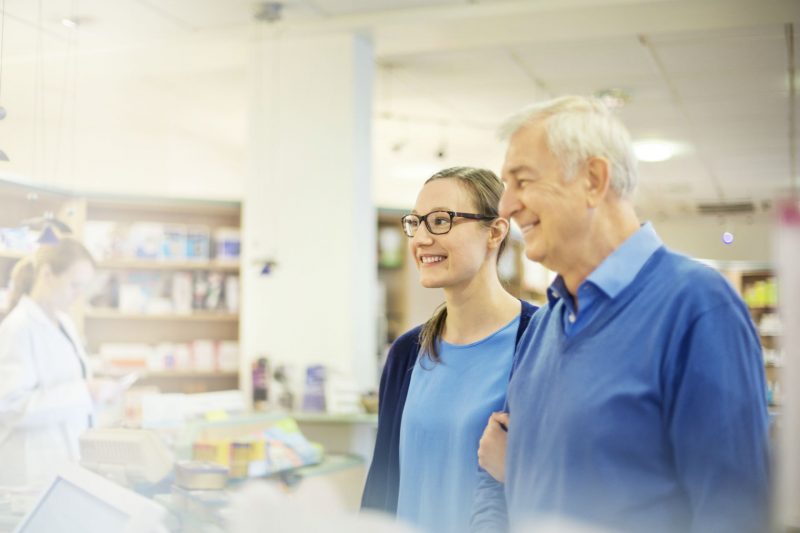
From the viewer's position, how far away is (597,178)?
140cm

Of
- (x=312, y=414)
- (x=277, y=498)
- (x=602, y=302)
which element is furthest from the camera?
(x=312, y=414)

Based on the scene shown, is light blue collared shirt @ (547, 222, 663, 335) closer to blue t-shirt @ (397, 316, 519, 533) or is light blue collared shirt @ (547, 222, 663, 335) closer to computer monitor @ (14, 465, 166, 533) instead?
blue t-shirt @ (397, 316, 519, 533)

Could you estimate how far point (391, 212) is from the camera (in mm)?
6457

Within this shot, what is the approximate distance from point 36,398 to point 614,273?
78.0 inches

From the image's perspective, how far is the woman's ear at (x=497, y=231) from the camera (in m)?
2.05

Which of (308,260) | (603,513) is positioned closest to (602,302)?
(603,513)

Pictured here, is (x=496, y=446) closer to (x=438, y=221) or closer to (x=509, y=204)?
(x=509, y=204)

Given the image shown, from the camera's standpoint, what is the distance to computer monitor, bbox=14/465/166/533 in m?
1.33

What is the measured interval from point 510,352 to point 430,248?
30 centimetres

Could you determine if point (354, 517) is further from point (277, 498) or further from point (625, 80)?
point (625, 80)

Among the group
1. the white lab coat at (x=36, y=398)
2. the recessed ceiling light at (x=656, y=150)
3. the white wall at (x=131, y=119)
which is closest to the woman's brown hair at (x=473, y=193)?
the white lab coat at (x=36, y=398)

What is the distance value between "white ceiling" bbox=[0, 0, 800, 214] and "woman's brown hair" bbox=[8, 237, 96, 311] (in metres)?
0.23

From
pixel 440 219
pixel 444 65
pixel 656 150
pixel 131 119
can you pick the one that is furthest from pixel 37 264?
pixel 656 150

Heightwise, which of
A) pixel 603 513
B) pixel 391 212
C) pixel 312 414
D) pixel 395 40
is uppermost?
pixel 395 40
